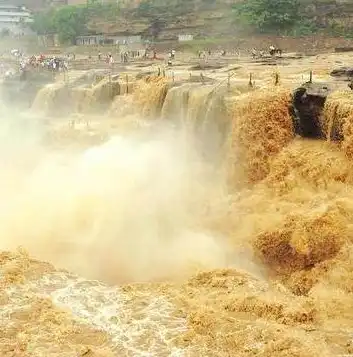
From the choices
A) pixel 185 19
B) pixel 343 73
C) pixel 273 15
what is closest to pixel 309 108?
pixel 343 73

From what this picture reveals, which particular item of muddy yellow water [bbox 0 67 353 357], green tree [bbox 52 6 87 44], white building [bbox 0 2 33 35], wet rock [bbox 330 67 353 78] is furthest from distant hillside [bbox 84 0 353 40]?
muddy yellow water [bbox 0 67 353 357]

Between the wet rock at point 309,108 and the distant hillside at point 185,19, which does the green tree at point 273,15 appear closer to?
the distant hillside at point 185,19

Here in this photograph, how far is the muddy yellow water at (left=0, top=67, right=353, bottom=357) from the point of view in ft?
27.8

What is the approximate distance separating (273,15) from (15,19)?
92.8 feet

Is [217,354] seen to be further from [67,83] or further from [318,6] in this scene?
[318,6]

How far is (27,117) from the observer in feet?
76.3

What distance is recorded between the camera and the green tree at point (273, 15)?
3609cm

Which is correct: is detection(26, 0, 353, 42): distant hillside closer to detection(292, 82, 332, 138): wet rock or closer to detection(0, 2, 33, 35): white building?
detection(0, 2, 33, 35): white building

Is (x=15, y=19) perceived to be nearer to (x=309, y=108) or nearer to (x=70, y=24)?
(x=70, y=24)

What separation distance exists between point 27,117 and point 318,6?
861 inches

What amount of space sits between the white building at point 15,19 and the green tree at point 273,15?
2384 centimetres

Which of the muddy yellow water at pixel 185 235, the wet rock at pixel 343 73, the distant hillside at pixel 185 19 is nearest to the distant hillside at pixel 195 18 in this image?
the distant hillside at pixel 185 19

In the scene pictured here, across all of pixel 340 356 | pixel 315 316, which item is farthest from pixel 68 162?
pixel 340 356

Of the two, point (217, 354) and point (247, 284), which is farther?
point (247, 284)
